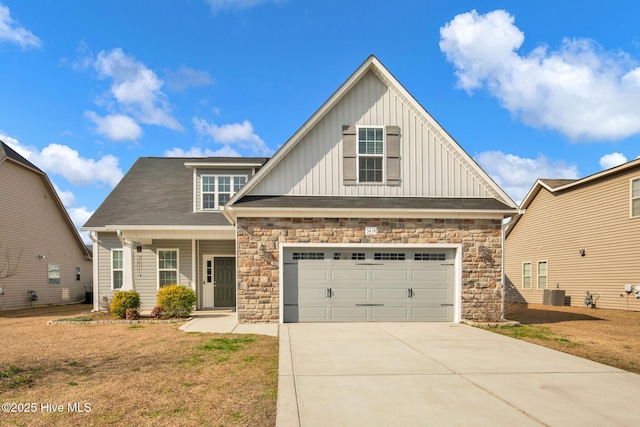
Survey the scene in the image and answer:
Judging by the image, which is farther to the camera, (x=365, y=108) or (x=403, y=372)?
(x=365, y=108)

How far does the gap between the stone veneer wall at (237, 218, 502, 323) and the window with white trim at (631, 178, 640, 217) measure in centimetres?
856

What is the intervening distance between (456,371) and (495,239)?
6.73 m

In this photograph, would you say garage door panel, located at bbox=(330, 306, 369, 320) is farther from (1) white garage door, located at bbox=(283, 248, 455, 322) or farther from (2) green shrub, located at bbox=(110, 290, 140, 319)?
(2) green shrub, located at bbox=(110, 290, 140, 319)

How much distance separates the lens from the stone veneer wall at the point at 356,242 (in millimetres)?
11984

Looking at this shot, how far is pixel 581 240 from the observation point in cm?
1984

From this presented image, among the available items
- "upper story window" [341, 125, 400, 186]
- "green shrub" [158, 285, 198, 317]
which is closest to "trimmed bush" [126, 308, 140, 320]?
"green shrub" [158, 285, 198, 317]

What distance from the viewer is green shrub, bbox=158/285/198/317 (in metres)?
13.4

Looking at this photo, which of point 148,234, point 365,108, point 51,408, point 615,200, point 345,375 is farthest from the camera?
point 615,200

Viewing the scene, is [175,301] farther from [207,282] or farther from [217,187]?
[217,187]

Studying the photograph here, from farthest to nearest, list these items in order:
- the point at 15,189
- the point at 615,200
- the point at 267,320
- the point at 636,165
A: the point at 15,189 → the point at 615,200 → the point at 636,165 → the point at 267,320

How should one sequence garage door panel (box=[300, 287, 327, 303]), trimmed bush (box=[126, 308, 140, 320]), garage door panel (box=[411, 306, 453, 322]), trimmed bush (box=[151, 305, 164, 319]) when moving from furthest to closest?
trimmed bush (box=[151, 305, 164, 319]) → trimmed bush (box=[126, 308, 140, 320]) → garage door panel (box=[411, 306, 453, 322]) → garage door panel (box=[300, 287, 327, 303])

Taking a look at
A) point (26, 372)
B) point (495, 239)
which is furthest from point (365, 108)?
point (26, 372)

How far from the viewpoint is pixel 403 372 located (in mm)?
6688

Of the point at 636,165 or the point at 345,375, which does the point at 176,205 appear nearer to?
the point at 345,375
